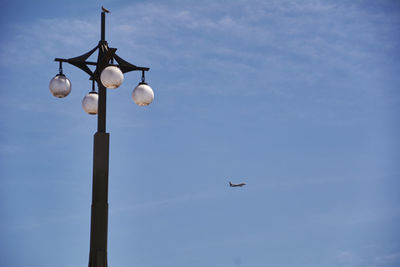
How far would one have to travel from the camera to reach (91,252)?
11992 millimetres

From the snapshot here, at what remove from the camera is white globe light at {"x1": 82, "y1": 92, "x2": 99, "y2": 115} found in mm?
13891

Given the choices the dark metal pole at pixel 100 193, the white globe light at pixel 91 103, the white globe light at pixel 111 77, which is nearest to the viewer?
the dark metal pole at pixel 100 193

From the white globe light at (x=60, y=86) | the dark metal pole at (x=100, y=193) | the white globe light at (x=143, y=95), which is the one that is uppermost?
the white globe light at (x=60, y=86)

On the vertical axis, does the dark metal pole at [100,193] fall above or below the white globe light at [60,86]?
below

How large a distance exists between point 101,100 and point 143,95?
0.90 metres

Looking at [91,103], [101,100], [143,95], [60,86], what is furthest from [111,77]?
[91,103]

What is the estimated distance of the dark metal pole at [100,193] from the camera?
471 inches

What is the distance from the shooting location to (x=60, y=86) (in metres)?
13.0

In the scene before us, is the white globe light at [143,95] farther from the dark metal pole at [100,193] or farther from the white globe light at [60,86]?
the white globe light at [60,86]

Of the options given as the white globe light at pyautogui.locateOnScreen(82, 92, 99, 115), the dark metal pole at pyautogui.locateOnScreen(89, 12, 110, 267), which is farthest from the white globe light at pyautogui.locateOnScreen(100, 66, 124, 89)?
the white globe light at pyautogui.locateOnScreen(82, 92, 99, 115)

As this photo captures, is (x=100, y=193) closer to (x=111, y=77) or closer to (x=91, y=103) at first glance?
(x=111, y=77)

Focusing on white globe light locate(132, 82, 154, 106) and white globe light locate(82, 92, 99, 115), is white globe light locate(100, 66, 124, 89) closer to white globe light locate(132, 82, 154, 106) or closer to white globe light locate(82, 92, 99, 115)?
white globe light locate(132, 82, 154, 106)

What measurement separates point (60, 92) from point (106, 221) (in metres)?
2.95

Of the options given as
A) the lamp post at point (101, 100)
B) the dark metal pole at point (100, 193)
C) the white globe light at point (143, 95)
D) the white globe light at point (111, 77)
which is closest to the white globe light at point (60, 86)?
the lamp post at point (101, 100)
